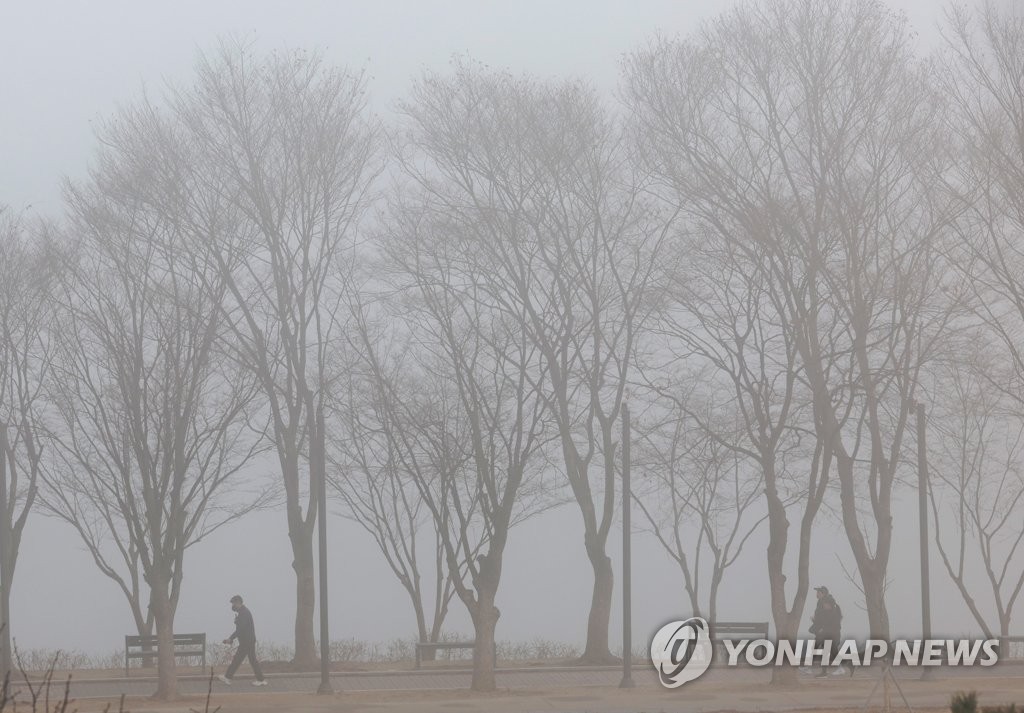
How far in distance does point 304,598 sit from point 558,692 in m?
7.43

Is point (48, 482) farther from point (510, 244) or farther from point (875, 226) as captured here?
point (875, 226)

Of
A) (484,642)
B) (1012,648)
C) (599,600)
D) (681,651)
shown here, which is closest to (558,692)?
(484,642)

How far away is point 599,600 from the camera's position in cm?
2811

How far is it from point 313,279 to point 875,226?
11.3 meters

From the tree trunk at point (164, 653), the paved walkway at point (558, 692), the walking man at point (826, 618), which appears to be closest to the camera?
the paved walkway at point (558, 692)

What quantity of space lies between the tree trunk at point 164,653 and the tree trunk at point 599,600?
30.3 feet

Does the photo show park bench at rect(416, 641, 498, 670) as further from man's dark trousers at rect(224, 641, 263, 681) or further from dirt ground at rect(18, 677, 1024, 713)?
dirt ground at rect(18, 677, 1024, 713)

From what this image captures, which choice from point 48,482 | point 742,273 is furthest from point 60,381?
point 742,273

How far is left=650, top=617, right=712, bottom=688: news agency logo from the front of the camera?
77.4 ft


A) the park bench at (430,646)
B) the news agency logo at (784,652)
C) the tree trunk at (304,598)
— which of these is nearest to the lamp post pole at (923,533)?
the news agency logo at (784,652)

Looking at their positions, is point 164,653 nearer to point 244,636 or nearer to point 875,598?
point 244,636

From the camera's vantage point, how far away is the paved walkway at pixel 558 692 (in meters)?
19.7

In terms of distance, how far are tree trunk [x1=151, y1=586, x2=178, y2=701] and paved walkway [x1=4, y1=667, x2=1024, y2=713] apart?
394 mm

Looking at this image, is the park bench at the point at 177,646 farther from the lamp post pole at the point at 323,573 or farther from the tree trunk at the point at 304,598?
the lamp post pole at the point at 323,573
